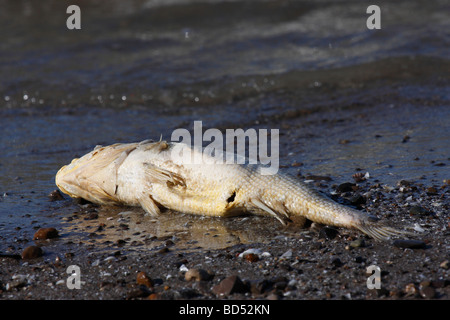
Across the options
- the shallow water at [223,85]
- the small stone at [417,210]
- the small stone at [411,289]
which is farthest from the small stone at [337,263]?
the small stone at [417,210]

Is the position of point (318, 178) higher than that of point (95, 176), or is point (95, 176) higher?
point (95, 176)

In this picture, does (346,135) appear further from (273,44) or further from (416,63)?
(273,44)

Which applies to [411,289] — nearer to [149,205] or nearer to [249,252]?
[249,252]

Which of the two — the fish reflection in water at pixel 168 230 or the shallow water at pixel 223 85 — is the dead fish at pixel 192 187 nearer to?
the fish reflection in water at pixel 168 230

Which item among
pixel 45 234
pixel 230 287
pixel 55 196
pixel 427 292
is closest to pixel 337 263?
pixel 427 292

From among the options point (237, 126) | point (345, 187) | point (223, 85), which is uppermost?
point (223, 85)
